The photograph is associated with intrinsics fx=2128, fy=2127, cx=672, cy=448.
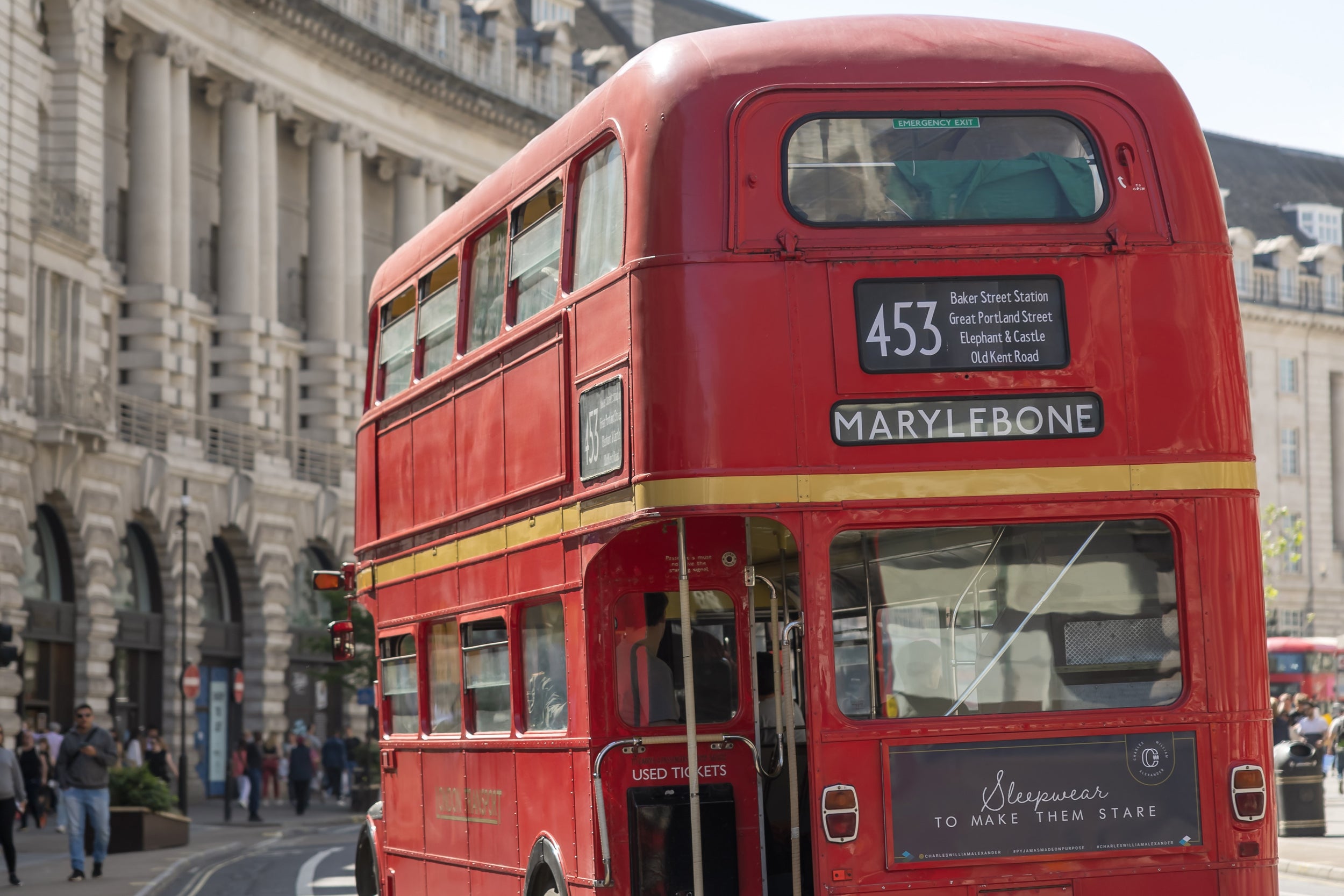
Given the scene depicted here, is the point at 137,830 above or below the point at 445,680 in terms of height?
below

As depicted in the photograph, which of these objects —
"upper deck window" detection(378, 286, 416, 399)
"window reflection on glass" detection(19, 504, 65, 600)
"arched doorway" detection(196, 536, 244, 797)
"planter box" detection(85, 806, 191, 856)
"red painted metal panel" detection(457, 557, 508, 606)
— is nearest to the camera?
"red painted metal panel" detection(457, 557, 508, 606)

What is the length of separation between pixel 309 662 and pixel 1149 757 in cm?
4666

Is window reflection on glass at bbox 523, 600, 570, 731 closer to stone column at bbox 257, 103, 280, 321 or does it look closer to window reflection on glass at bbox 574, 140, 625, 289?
window reflection on glass at bbox 574, 140, 625, 289

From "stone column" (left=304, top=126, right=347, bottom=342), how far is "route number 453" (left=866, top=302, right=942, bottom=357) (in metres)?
50.0

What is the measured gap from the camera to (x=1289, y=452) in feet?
318

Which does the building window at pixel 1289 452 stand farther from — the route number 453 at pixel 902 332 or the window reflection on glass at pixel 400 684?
the route number 453 at pixel 902 332

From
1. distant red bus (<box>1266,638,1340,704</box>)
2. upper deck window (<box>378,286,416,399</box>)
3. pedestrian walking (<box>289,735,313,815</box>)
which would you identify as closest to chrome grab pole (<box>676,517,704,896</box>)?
upper deck window (<box>378,286,416,399</box>)

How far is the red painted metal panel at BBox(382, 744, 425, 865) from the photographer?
14.6 m

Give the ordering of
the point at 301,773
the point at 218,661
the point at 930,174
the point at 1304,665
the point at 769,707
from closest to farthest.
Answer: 1. the point at 930,174
2. the point at 769,707
3. the point at 301,773
4. the point at 218,661
5. the point at 1304,665

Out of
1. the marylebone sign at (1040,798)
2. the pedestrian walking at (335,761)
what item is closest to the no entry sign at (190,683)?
the pedestrian walking at (335,761)

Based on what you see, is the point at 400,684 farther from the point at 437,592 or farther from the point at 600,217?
the point at 600,217

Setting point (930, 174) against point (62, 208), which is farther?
point (62, 208)

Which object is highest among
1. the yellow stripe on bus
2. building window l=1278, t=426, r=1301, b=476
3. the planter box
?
building window l=1278, t=426, r=1301, b=476

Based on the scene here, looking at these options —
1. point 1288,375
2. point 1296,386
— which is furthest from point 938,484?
point 1296,386
